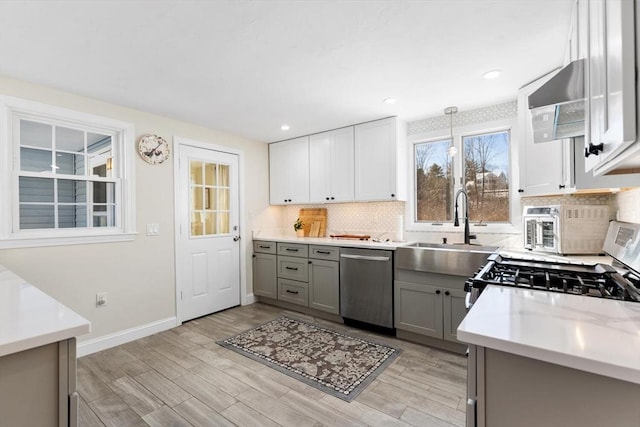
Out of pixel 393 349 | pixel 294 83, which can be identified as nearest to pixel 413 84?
pixel 294 83

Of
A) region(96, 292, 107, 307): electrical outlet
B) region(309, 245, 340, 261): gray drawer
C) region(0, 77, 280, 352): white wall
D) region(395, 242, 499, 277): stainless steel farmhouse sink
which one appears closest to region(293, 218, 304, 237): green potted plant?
region(309, 245, 340, 261): gray drawer

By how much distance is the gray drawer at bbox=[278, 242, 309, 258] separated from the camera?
369 cm

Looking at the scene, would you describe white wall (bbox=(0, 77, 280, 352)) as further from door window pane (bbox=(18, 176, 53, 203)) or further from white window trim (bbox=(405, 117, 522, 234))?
white window trim (bbox=(405, 117, 522, 234))

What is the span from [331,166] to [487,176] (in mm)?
1802

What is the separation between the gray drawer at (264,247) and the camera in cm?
405

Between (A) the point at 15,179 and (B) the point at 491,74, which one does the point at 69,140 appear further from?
(B) the point at 491,74

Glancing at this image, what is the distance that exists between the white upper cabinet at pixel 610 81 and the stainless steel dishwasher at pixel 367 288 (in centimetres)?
209

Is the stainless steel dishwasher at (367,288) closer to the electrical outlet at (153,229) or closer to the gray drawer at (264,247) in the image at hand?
the gray drawer at (264,247)

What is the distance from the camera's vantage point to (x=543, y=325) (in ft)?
2.92

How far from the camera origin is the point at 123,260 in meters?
2.99

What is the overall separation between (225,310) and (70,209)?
80.5 inches

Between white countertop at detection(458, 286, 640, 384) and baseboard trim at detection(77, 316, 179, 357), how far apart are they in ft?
10.5

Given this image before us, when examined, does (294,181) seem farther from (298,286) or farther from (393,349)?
(393,349)

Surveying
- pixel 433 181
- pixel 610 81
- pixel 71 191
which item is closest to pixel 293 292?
pixel 433 181
